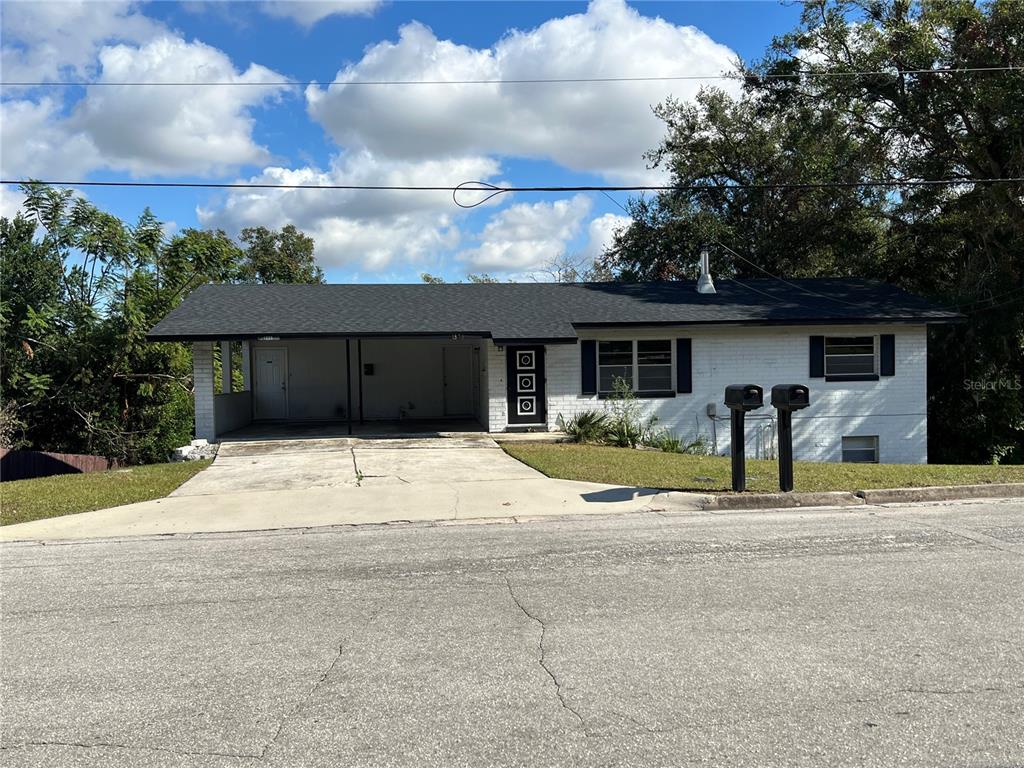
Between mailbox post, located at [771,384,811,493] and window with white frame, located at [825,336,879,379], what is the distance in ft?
31.3

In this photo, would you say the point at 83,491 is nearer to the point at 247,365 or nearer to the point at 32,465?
the point at 32,465

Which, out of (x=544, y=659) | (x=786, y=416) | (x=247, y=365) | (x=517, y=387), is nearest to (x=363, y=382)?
(x=247, y=365)

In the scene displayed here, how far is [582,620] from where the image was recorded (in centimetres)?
543

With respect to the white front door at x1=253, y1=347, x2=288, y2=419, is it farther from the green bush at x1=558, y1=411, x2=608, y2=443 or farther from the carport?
the green bush at x1=558, y1=411, x2=608, y2=443

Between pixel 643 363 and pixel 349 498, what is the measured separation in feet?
33.1

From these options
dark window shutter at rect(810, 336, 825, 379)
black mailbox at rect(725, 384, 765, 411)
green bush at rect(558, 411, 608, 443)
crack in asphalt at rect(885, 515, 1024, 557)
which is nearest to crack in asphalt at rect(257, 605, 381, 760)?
crack in asphalt at rect(885, 515, 1024, 557)

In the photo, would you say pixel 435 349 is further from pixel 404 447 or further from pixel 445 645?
pixel 445 645

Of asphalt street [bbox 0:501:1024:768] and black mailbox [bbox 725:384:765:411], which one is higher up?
black mailbox [bbox 725:384:765:411]

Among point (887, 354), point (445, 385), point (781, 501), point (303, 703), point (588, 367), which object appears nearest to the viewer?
point (303, 703)

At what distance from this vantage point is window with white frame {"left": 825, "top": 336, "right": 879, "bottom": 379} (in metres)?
19.4

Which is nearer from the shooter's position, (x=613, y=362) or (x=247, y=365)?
(x=613, y=362)

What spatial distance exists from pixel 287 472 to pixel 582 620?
8.96 metres

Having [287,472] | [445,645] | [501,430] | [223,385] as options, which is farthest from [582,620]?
[223,385]

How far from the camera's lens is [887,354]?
19375 mm
